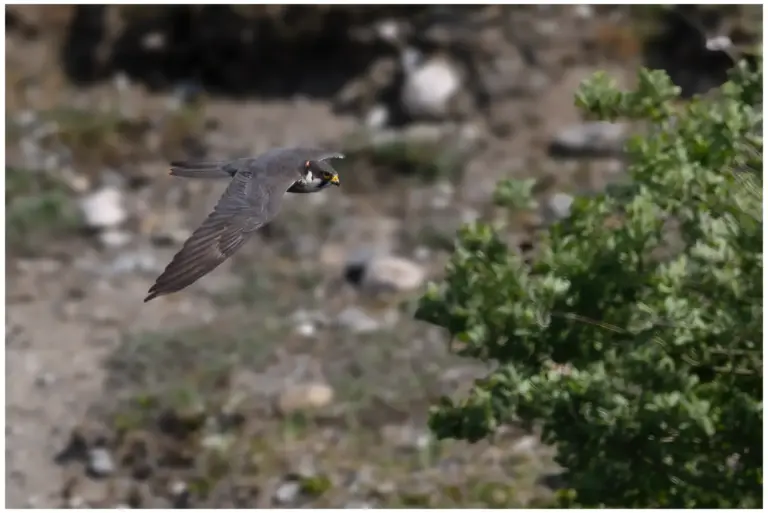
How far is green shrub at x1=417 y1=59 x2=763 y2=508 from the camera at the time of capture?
5.46m

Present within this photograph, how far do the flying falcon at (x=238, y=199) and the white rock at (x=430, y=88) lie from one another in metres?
8.71

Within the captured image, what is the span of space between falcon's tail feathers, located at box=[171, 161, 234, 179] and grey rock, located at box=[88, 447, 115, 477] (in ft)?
12.4

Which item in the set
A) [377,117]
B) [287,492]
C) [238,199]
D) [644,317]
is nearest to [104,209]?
[377,117]

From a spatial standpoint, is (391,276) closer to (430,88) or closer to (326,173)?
(430,88)

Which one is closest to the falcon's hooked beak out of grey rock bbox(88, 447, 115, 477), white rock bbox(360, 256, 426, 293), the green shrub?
the green shrub

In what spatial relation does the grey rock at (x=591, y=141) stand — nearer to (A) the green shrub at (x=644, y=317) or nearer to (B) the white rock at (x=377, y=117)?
(B) the white rock at (x=377, y=117)

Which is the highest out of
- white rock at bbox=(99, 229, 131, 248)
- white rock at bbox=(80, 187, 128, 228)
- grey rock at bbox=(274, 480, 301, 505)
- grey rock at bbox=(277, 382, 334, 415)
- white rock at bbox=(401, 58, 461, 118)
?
white rock at bbox=(401, 58, 461, 118)

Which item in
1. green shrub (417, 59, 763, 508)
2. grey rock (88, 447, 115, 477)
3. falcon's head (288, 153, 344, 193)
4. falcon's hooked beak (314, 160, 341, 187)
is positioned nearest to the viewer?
green shrub (417, 59, 763, 508)

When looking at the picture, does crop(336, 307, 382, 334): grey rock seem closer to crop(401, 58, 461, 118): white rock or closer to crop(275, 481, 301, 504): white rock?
crop(275, 481, 301, 504): white rock

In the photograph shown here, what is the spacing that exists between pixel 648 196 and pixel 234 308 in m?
6.40

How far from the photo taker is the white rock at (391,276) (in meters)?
11.7

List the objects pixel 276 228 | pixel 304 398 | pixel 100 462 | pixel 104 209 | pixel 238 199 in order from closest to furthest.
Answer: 1. pixel 238 199
2. pixel 100 462
3. pixel 304 398
4. pixel 276 228
5. pixel 104 209

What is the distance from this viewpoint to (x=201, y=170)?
19.4 ft

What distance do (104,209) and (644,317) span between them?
8.65 meters
